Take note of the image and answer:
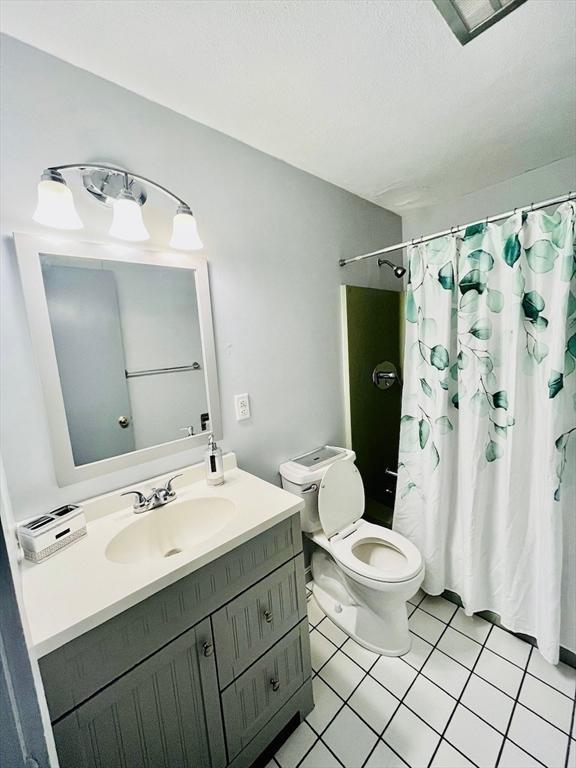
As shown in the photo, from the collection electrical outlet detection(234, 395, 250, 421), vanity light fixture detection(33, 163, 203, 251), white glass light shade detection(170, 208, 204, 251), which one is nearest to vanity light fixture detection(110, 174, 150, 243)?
vanity light fixture detection(33, 163, 203, 251)

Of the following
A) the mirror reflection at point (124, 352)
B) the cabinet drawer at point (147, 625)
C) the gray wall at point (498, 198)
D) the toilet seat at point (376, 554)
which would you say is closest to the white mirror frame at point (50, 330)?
the mirror reflection at point (124, 352)

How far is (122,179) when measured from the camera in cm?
105

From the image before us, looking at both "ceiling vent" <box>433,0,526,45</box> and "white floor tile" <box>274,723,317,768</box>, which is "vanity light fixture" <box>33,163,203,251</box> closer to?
"ceiling vent" <box>433,0,526,45</box>

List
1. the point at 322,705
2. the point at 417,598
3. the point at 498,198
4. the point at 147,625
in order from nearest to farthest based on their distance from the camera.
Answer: the point at 147,625 → the point at 322,705 → the point at 417,598 → the point at 498,198

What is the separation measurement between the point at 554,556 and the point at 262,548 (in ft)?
3.92

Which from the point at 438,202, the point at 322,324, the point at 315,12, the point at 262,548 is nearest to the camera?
the point at 315,12

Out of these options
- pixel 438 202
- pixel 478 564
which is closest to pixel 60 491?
pixel 478 564

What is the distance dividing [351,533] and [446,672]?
2.10 ft

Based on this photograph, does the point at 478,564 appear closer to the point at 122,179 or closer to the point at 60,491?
the point at 60,491

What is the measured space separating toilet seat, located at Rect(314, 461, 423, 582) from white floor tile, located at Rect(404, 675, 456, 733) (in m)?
0.41

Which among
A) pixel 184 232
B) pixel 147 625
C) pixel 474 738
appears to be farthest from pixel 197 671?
pixel 184 232

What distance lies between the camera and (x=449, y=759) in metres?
1.03

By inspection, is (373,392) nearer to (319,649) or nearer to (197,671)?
(319,649)

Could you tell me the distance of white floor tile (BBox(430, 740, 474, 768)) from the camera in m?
1.02
